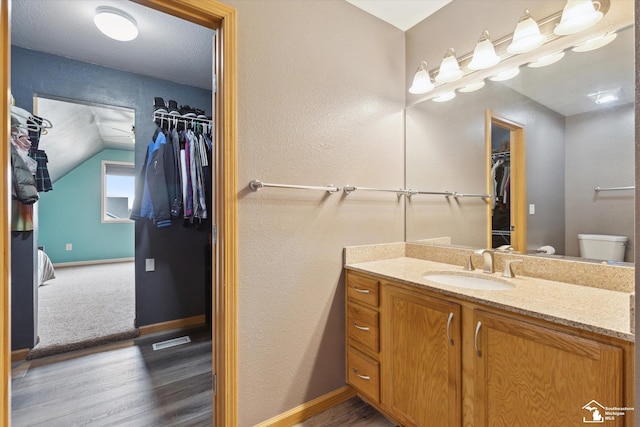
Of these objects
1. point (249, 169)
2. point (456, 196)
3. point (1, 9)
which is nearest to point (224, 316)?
point (249, 169)

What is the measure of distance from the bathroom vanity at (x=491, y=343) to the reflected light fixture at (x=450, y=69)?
106 centimetres

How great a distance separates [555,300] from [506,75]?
46.7 inches

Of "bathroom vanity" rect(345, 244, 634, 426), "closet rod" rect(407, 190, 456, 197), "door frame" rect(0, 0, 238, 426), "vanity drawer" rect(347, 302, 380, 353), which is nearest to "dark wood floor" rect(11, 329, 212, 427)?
"door frame" rect(0, 0, 238, 426)

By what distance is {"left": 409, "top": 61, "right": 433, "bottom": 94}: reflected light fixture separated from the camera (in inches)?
71.5

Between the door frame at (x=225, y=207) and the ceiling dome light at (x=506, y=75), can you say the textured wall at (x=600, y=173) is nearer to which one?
the ceiling dome light at (x=506, y=75)

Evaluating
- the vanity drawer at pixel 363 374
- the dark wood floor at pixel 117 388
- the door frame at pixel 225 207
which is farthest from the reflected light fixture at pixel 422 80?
the dark wood floor at pixel 117 388

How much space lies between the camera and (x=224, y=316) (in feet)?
4.46

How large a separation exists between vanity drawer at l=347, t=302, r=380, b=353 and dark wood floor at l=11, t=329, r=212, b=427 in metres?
0.96

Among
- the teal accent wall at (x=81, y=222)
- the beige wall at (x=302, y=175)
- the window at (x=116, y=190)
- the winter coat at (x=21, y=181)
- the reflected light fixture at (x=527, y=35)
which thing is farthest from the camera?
the window at (x=116, y=190)

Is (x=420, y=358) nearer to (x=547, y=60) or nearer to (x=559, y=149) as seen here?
(x=559, y=149)

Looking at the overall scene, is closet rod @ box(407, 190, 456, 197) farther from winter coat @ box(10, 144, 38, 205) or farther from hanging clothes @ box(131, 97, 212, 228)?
winter coat @ box(10, 144, 38, 205)

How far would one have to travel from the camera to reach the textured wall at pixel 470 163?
4.53ft

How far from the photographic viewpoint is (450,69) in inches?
66.6

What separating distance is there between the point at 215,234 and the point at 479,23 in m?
1.93
